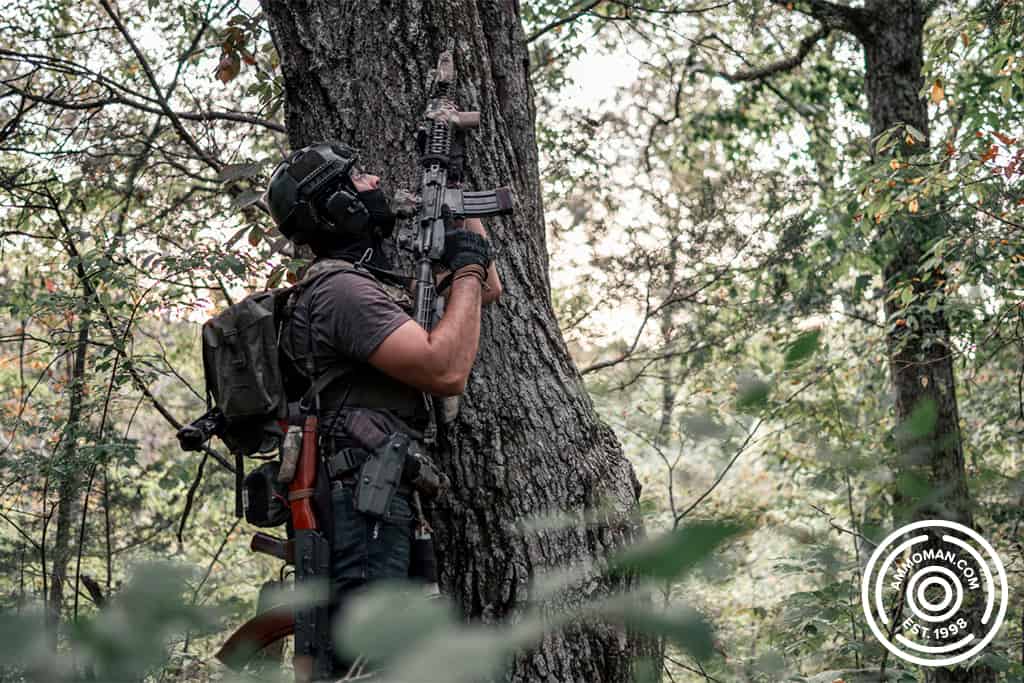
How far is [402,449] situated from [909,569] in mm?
1532

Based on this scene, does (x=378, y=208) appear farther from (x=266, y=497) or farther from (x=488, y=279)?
(x=266, y=497)

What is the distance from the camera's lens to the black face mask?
3.31 metres

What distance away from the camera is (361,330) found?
2.95 m

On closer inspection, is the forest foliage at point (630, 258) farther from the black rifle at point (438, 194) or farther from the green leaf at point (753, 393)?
the black rifle at point (438, 194)

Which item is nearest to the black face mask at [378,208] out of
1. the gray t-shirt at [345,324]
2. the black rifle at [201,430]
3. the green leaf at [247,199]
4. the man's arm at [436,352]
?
the gray t-shirt at [345,324]

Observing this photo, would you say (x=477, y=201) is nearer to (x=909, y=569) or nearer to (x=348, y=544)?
(x=348, y=544)

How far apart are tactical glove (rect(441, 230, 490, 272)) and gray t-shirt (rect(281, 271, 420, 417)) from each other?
236 millimetres

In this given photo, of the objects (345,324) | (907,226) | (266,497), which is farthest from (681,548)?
(907,226)

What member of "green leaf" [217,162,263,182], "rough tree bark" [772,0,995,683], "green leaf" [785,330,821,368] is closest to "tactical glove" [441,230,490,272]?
"green leaf" [217,162,263,182]

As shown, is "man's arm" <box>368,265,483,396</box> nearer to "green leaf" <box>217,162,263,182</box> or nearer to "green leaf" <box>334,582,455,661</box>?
"green leaf" <box>217,162,263,182</box>

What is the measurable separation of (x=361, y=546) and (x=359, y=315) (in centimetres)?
72

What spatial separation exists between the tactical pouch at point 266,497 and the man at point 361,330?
0.64 ft

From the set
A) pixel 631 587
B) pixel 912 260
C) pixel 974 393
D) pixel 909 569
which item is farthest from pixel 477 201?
pixel 974 393

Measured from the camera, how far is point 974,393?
9648mm
